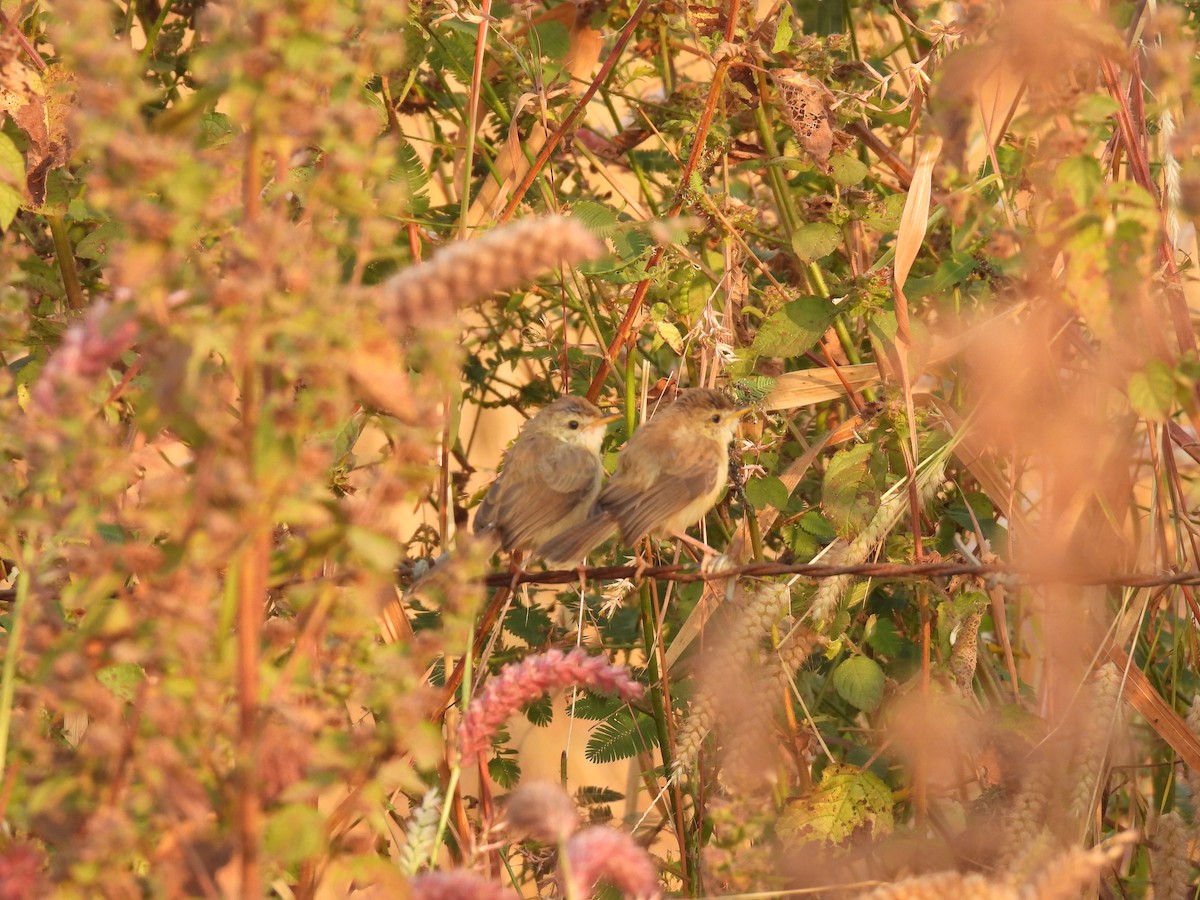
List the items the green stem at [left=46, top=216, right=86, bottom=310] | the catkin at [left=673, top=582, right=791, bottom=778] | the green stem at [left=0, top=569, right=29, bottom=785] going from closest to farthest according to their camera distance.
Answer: the green stem at [left=0, top=569, right=29, bottom=785] → the catkin at [left=673, top=582, right=791, bottom=778] → the green stem at [left=46, top=216, right=86, bottom=310]

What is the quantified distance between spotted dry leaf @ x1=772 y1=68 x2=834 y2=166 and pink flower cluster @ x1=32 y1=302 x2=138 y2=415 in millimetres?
2125

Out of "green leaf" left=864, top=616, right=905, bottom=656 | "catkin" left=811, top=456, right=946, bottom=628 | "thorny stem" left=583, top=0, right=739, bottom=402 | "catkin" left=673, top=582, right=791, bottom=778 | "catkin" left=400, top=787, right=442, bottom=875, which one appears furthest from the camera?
"green leaf" left=864, top=616, right=905, bottom=656

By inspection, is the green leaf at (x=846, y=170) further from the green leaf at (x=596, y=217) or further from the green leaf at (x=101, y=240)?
the green leaf at (x=101, y=240)

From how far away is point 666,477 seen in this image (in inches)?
138

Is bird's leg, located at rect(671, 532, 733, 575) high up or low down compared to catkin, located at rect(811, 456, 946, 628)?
down

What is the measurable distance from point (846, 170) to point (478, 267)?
216cm

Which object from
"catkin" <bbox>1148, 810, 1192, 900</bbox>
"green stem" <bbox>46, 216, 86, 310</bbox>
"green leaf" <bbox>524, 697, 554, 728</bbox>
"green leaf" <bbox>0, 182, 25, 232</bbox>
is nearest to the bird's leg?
A: "green leaf" <bbox>524, 697, 554, 728</bbox>

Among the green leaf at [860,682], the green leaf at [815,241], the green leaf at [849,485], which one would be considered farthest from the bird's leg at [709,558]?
the green leaf at [815,241]

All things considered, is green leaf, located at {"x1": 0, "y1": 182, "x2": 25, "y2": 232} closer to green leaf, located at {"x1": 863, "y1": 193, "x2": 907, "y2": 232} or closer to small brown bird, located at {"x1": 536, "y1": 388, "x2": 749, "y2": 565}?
small brown bird, located at {"x1": 536, "y1": 388, "x2": 749, "y2": 565}

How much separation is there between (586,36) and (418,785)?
9.65 feet

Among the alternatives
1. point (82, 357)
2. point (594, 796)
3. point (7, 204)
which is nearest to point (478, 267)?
point (82, 357)

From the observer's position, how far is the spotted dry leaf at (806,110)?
3182mm

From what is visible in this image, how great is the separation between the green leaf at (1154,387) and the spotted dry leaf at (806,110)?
1308 mm

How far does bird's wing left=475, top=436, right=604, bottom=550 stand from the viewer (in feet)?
12.0
